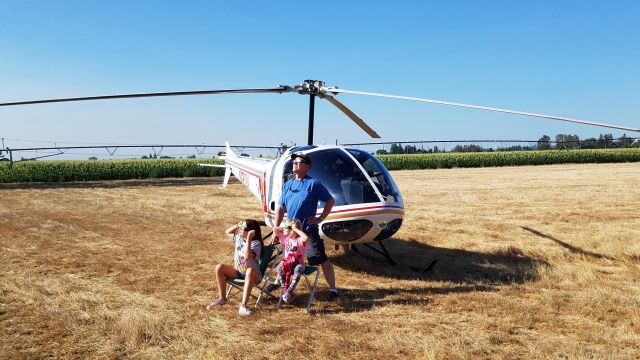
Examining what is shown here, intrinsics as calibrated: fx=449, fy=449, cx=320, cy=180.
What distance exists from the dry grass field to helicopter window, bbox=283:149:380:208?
1.29 metres

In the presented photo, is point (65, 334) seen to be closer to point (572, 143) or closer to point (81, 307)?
point (81, 307)

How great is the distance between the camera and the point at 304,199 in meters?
5.56

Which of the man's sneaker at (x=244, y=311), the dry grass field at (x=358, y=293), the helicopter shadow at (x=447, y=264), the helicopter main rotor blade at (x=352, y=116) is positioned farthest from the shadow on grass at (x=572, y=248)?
the man's sneaker at (x=244, y=311)

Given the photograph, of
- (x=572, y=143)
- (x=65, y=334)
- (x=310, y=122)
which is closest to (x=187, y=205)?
(x=310, y=122)

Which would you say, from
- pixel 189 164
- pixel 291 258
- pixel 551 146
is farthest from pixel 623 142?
pixel 291 258

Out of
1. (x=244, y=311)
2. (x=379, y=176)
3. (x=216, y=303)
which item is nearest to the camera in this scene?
(x=244, y=311)

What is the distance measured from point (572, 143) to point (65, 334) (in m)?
48.4

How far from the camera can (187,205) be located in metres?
15.2

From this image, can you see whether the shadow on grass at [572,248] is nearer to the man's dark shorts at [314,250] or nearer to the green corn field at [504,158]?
the man's dark shorts at [314,250]

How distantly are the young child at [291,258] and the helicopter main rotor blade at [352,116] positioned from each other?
9.09 ft

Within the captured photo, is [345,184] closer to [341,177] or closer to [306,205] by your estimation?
[341,177]

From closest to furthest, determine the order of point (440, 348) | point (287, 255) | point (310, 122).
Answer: point (440, 348), point (287, 255), point (310, 122)

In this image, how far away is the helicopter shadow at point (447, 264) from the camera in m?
6.88

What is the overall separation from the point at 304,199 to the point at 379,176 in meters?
1.70
